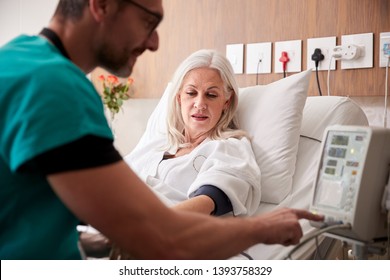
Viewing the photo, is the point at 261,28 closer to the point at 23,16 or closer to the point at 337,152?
the point at 337,152

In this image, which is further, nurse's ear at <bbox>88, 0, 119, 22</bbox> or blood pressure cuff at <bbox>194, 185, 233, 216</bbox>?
blood pressure cuff at <bbox>194, 185, 233, 216</bbox>

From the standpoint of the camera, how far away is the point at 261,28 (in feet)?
7.31

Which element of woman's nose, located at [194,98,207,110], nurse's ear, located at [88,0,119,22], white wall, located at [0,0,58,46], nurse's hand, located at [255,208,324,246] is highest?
white wall, located at [0,0,58,46]

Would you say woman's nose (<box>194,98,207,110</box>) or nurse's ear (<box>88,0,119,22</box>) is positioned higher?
nurse's ear (<box>88,0,119,22</box>)

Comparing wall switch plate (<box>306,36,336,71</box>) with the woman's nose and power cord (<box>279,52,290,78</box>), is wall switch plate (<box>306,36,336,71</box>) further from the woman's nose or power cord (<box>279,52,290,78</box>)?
the woman's nose

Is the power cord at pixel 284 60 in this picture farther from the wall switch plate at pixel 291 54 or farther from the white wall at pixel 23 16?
the white wall at pixel 23 16

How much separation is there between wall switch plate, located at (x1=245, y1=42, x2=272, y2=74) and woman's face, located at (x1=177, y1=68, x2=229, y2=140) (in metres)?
0.39

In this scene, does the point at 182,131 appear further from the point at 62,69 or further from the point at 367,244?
the point at 62,69

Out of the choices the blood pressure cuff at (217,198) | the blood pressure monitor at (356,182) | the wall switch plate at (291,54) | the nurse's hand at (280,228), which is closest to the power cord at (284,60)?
the wall switch plate at (291,54)

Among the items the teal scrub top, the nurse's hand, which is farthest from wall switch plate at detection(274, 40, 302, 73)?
the teal scrub top

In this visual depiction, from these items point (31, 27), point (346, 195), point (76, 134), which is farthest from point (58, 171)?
point (31, 27)

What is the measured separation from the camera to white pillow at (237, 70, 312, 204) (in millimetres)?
1722

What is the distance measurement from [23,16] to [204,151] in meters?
1.93

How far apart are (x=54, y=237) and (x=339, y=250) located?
1.04 m
